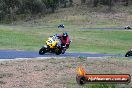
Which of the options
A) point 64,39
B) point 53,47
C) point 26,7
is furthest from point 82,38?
point 26,7

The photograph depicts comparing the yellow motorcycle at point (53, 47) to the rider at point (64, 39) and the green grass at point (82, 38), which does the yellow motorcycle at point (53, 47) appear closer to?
the rider at point (64, 39)

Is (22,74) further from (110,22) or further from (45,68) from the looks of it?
(110,22)

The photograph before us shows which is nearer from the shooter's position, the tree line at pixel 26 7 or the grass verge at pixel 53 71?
the grass verge at pixel 53 71

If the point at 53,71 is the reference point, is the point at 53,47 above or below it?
below

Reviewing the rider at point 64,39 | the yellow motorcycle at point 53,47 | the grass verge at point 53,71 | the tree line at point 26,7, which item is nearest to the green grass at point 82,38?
the rider at point 64,39

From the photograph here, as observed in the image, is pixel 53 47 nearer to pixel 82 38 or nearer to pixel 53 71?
pixel 53 71

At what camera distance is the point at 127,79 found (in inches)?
470

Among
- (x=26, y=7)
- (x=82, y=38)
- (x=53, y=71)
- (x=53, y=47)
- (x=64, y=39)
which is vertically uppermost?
→ (x=53, y=71)

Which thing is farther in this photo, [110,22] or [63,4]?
[63,4]

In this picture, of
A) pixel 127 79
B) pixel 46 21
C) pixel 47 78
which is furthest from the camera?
pixel 46 21

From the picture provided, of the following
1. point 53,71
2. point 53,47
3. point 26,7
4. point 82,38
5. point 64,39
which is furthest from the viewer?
point 26,7

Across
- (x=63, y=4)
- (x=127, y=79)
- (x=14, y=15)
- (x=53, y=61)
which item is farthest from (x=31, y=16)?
(x=127, y=79)

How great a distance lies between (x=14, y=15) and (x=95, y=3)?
847 inches

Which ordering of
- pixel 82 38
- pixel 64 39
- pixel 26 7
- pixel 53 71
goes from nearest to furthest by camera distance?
pixel 53 71, pixel 64 39, pixel 82 38, pixel 26 7
